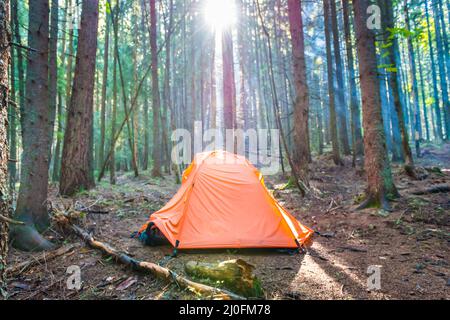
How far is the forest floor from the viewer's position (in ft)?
10.1

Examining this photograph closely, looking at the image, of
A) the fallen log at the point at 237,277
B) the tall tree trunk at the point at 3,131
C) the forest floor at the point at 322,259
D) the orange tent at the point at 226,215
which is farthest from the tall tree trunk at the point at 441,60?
the tall tree trunk at the point at 3,131

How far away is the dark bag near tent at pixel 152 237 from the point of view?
473 cm

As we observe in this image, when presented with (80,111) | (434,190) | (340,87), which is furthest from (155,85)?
(434,190)

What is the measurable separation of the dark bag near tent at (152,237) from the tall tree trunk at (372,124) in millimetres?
4601

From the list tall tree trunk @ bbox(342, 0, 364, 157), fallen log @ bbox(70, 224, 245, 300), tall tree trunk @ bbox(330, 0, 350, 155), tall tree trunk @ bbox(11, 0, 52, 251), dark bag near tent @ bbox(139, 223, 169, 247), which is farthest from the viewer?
tall tree trunk @ bbox(330, 0, 350, 155)

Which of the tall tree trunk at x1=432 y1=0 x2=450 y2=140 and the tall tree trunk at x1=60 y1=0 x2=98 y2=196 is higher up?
the tall tree trunk at x1=432 y1=0 x2=450 y2=140

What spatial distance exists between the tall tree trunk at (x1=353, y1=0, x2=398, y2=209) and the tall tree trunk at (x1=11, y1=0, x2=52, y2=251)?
22.2 ft

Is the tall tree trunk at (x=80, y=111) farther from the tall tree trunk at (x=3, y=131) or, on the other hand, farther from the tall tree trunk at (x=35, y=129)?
the tall tree trunk at (x=3, y=131)

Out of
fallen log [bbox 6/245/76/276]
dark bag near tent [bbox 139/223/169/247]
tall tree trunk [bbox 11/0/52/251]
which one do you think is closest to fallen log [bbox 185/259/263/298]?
dark bag near tent [bbox 139/223/169/247]

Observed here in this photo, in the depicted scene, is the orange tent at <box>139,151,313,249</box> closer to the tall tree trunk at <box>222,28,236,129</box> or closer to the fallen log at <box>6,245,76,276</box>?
the fallen log at <box>6,245,76,276</box>

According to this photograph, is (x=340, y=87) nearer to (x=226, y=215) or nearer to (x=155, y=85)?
(x=155, y=85)

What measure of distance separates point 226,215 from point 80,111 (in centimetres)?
519
